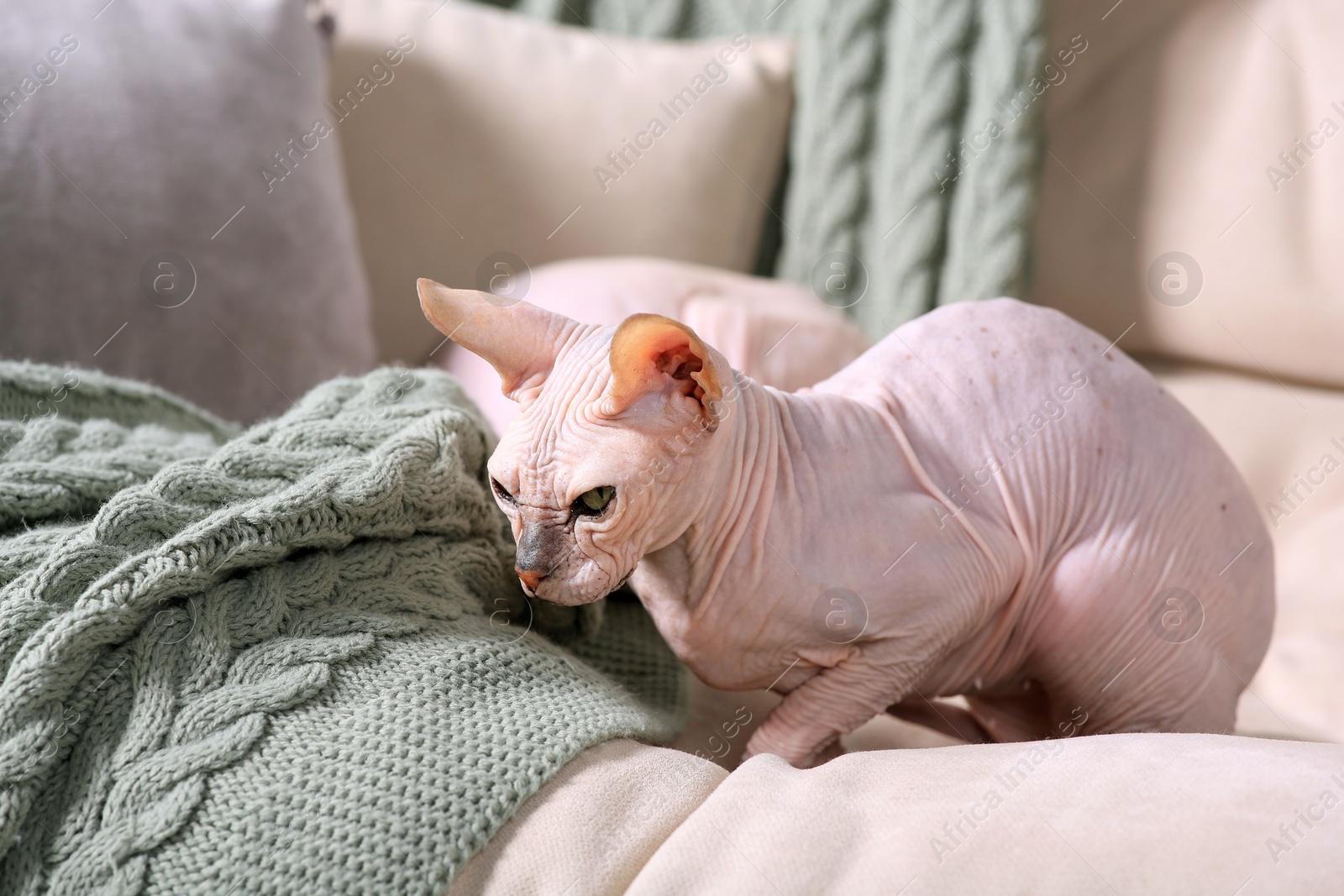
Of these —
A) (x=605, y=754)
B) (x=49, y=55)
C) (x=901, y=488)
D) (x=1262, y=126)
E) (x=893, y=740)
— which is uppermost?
(x=49, y=55)

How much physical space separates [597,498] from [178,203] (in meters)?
0.77

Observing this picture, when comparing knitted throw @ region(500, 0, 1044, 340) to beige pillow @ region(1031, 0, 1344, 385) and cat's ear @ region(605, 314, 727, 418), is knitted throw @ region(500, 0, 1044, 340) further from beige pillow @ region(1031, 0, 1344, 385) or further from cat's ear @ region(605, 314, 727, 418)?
cat's ear @ region(605, 314, 727, 418)

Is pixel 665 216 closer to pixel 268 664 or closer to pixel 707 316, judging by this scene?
pixel 707 316

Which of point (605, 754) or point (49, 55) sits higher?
point (49, 55)

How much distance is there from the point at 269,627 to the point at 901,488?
444mm

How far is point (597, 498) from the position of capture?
62cm

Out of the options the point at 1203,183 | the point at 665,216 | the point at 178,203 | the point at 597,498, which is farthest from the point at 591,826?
the point at 1203,183

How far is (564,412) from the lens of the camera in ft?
2.08

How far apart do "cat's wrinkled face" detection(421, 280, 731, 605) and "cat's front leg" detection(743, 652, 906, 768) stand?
0.18m

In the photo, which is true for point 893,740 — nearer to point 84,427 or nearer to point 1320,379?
point 84,427

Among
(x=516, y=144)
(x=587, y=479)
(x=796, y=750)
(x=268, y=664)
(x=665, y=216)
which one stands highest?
(x=516, y=144)

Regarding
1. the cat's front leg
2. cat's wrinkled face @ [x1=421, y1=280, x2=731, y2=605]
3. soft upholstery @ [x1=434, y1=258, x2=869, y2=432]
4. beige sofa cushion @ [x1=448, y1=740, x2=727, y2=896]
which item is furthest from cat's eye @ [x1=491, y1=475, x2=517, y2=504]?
soft upholstery @ [x1=434, y1=258, x2=869, y2=432]

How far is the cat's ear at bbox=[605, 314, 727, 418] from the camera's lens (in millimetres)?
586

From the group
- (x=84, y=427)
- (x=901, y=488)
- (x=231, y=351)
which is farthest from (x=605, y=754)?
(x=231, y=351)
